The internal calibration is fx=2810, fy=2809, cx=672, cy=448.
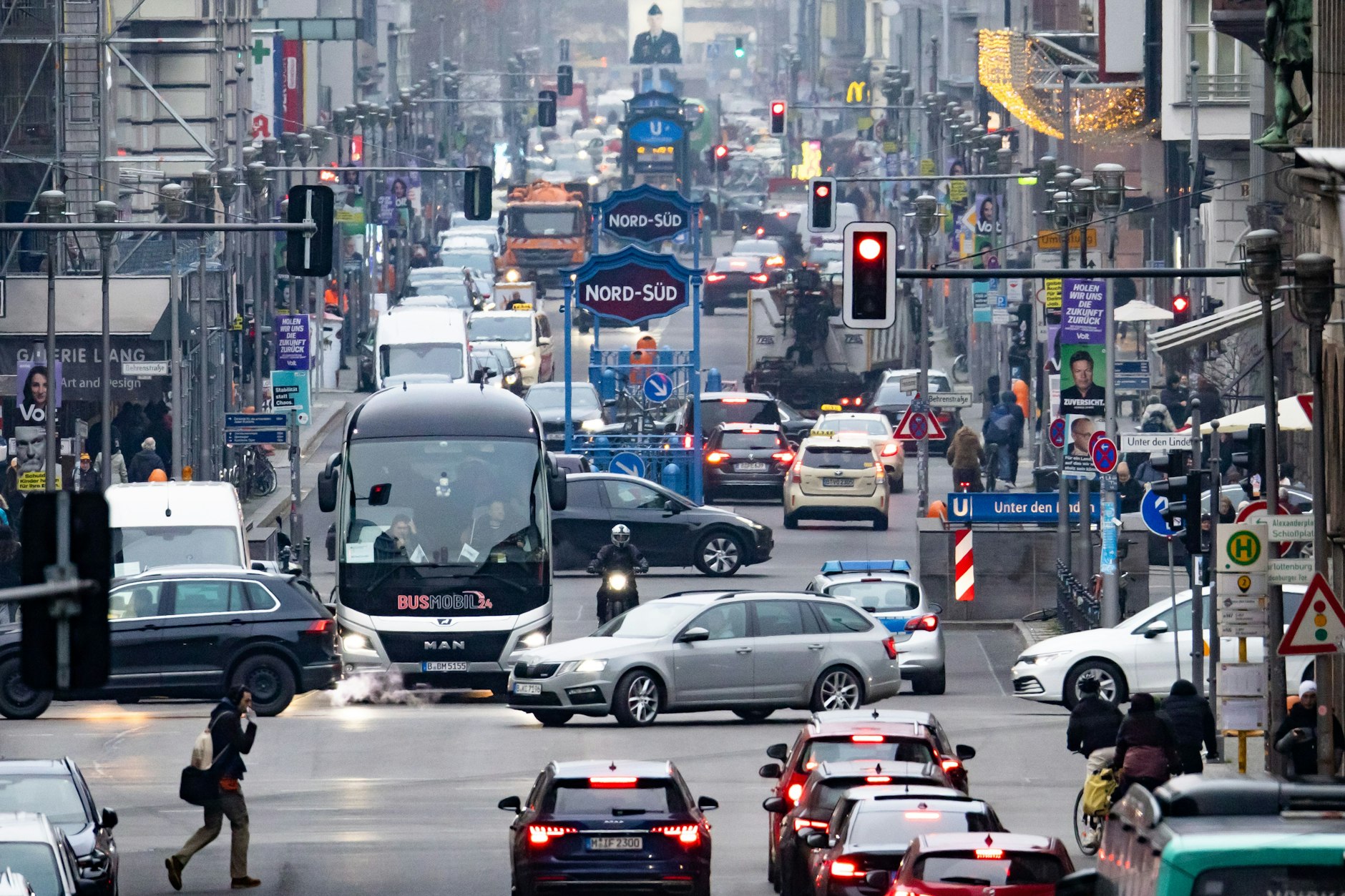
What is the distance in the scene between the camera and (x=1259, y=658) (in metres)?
26.5

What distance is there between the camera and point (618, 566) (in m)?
32.6

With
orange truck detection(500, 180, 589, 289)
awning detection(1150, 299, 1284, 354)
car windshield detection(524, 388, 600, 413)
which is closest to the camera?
awning detection(1150, 299, 1284, 354)

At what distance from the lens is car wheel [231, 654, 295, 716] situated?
Result: 1084 inches

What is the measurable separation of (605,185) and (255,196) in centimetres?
9628

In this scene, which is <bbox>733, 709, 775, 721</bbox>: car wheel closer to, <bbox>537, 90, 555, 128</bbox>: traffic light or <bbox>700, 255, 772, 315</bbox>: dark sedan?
<bbox>700, 255, 772, 315</bbox>: dark sedan

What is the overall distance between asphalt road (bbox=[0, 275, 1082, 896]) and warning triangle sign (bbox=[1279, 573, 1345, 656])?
2.40m

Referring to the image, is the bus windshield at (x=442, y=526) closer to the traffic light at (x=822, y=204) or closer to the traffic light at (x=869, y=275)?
the traffic light at (x=869, y=275)

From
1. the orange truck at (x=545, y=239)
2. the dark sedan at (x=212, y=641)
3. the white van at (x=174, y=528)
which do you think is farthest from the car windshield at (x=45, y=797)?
the orange truck at (x=545, y=239)

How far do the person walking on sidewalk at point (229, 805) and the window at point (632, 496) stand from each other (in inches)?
752

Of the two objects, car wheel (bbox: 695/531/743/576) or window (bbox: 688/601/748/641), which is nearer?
window (bbox: 688/601/748/641)

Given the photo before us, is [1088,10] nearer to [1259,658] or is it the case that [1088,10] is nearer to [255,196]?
[255,196]

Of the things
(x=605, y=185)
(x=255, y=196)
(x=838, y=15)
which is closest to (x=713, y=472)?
(x=255, y=196)

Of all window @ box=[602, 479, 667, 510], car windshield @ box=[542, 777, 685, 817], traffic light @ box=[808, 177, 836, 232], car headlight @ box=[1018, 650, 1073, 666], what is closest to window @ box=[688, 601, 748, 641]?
car headlight @ box=[1018, 650, 1073, 666]

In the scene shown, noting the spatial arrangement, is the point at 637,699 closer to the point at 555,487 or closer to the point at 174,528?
the point at 555,487
